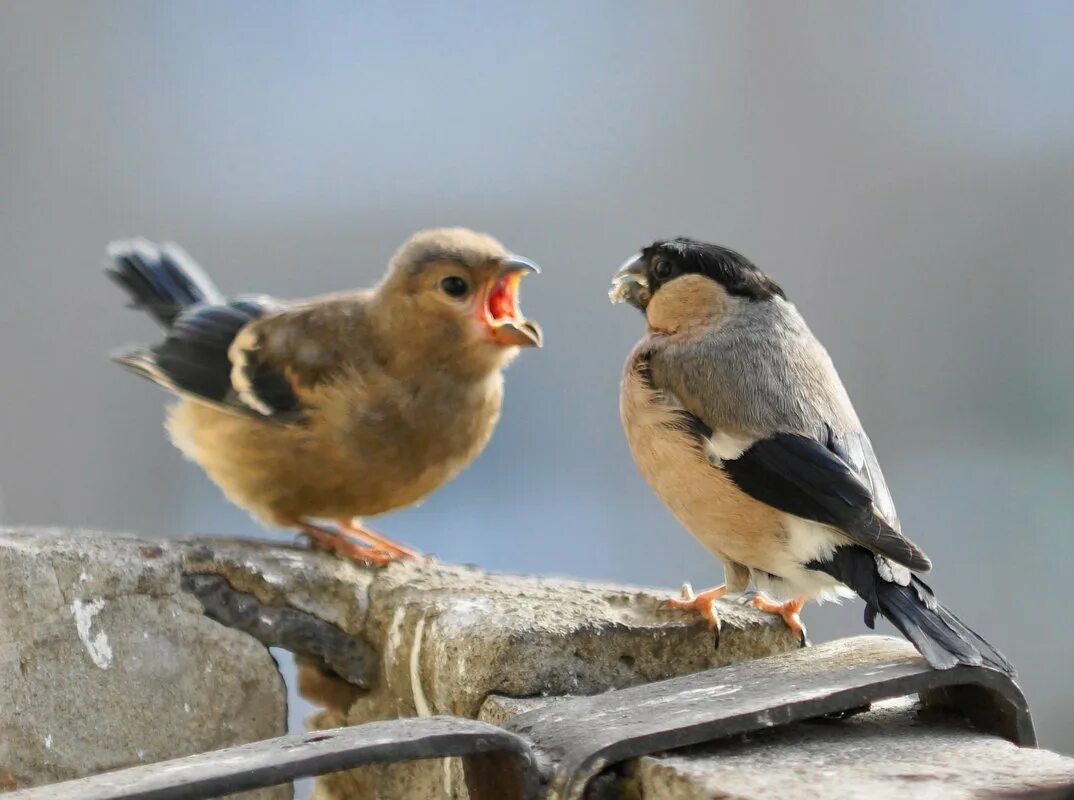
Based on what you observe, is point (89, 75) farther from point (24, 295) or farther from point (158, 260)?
point (158, 260)

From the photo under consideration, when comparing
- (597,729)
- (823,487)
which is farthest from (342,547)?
(597,729)

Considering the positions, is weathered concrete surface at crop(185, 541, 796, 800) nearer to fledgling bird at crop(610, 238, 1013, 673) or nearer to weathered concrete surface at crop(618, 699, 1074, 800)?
fledgling bird at crop(610, 238, 1013, 673)

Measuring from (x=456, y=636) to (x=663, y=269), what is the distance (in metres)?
0.86

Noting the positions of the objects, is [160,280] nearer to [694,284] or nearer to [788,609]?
[694,284]

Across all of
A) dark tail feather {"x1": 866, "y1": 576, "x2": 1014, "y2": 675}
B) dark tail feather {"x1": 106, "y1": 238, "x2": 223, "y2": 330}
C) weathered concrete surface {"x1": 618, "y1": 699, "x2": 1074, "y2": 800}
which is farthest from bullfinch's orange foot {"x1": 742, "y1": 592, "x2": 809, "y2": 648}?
dark tail feather {"x1": 106, "y1": 238, "x2": 223, "y2": 330}

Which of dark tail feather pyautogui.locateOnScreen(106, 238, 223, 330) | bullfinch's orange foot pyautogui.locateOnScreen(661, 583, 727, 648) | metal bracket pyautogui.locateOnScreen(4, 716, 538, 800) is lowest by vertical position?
metal bracket pyautogui.locateOnScreen(4, 716, 538, 800)

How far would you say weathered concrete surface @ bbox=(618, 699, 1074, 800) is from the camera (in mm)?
1317

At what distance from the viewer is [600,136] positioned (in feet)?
21.5

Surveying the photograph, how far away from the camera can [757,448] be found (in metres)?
2.01

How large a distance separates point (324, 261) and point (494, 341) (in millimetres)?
3624

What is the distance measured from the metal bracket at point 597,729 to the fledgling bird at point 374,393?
102 centimetres

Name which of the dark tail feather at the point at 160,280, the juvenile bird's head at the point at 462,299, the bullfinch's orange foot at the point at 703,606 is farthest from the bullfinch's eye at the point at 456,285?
the bullfinch's orange foot at the point at 703,606

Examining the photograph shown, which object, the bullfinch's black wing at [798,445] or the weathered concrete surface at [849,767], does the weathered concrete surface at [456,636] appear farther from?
the weathered concrete surface at [849,767]

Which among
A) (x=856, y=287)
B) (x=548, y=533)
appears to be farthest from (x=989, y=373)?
(x=548, y=533)
